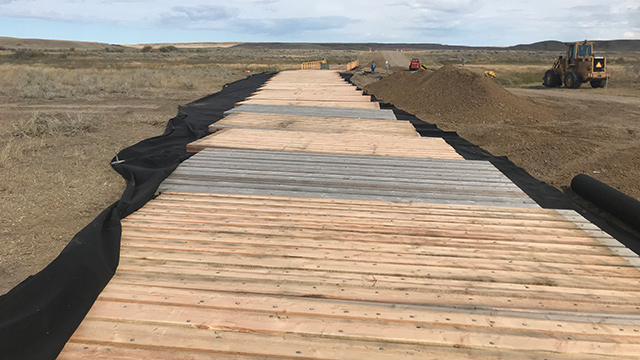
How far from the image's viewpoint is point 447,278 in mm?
2473

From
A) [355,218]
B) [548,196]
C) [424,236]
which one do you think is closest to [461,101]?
[548,196]

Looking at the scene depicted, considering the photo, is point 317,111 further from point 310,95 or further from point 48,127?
point 48,127

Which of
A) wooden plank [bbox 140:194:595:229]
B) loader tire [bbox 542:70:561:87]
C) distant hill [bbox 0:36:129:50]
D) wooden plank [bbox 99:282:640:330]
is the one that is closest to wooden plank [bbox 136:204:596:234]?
wooden plank [bbox 140:194:595:229]

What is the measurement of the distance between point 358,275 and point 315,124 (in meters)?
5.42

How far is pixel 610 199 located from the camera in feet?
16.3

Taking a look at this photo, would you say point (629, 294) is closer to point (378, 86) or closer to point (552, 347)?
point (552, 347)

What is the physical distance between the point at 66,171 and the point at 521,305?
654cm

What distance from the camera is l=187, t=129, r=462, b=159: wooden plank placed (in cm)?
554

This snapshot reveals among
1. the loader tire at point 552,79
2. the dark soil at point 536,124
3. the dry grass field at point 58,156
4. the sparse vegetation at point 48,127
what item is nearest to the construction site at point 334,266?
the dry grass field at point 58,156

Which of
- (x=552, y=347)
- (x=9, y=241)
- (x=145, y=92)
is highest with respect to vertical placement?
(x=145, y=92)

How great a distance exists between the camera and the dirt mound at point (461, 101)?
40.5 ft

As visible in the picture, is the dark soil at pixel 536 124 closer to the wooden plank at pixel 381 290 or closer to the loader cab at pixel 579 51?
the loader cab at pixel 579 51

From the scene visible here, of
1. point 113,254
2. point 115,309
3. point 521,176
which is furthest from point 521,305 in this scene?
point 521,176

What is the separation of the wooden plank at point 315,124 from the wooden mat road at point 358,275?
276 cm
